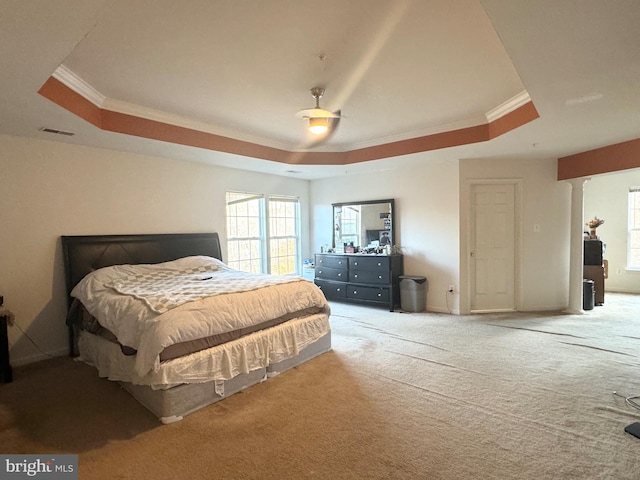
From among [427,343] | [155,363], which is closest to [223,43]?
[155,363]

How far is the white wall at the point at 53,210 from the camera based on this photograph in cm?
353

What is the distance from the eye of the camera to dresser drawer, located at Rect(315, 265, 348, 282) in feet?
19.8

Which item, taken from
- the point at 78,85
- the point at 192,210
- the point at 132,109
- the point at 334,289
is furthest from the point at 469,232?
the point at 78,85

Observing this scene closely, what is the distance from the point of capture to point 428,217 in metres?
5.54

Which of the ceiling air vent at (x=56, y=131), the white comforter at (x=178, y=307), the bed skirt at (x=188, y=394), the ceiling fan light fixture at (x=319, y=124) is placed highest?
the ceiling air vent at (x=56, y=131)

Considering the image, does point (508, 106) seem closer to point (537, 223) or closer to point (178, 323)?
point (537, 223)

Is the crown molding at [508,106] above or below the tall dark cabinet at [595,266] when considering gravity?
above

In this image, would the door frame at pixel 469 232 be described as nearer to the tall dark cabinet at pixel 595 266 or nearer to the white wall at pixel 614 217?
the tall dark cabinet at pixel 595 266

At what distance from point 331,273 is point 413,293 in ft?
4.91

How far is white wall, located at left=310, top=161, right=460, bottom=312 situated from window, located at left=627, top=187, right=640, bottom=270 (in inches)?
167

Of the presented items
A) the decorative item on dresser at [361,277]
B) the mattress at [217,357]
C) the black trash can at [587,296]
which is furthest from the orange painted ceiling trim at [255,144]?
the black trash can at [587,296]

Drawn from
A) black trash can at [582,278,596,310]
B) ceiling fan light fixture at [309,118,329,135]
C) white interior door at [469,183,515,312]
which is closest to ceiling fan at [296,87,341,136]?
ceiling fan light fixture at [309,118,329,135]

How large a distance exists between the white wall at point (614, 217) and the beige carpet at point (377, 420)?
3.89 m

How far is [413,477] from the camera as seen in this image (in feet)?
6.19
